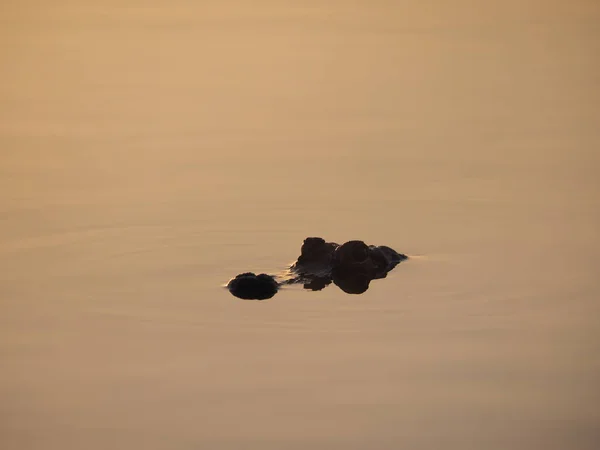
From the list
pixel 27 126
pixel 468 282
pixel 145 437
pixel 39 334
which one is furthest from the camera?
pixel 27 126

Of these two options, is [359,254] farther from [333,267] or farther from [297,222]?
[297,222]

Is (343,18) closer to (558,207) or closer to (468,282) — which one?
(558,207)

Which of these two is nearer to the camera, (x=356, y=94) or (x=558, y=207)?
(x=558, y=207)

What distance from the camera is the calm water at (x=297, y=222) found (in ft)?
44.5

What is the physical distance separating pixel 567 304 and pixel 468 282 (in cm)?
128

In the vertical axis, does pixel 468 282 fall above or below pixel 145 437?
above

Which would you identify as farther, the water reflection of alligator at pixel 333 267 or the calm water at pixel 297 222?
the water reflection of alligator at pixel 333 267

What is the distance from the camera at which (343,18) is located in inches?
1388

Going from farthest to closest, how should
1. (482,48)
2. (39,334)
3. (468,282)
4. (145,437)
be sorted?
(482,48) < (468,282) < (39,334) < (145,437)

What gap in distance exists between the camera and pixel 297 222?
63.1 ft

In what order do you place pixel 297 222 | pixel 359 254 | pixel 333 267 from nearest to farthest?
1. pixel 359 254
2. pixel 333 267
3. pixel 297 222

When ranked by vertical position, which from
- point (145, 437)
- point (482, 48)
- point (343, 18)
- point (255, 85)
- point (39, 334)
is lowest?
point (145, 437)

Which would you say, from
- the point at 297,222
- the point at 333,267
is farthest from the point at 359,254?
the point at 297,222

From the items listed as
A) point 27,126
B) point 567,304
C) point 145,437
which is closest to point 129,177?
point 27,126
